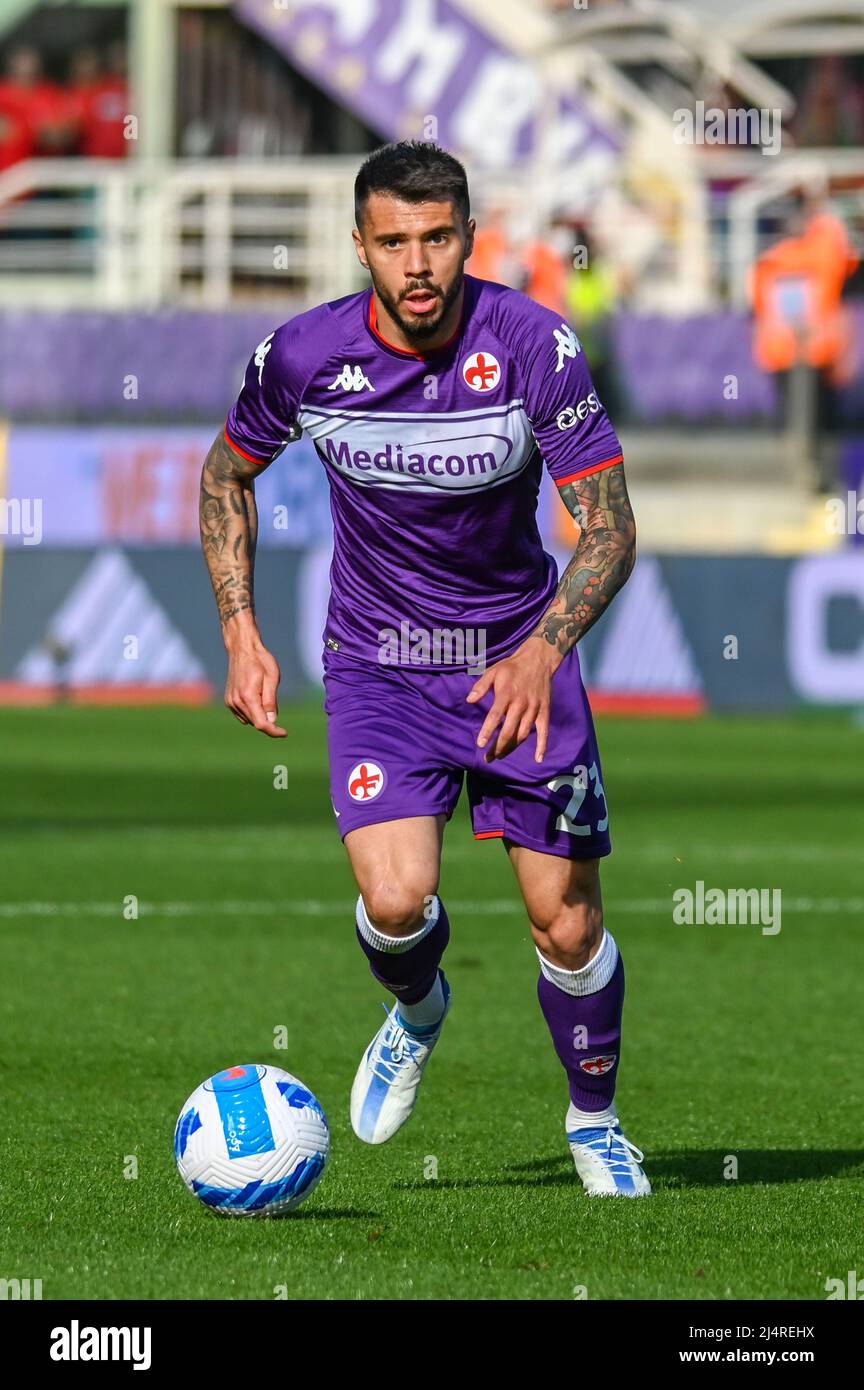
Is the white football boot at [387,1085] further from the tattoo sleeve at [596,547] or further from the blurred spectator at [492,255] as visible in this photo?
the blurred spectator at [492,255]

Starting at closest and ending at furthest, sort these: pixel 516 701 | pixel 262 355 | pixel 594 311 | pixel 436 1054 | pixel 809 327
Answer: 1. pixel 516 701
2. pixel 262 355
3. pixel 436 1054
4. pixel 809 327
5. pixel 594 311

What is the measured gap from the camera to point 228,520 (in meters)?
6.15

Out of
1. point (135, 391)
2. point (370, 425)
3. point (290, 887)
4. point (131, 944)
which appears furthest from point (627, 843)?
point (135, 391)

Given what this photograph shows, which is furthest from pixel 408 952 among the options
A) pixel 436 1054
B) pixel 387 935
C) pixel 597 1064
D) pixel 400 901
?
pixel 436 1054

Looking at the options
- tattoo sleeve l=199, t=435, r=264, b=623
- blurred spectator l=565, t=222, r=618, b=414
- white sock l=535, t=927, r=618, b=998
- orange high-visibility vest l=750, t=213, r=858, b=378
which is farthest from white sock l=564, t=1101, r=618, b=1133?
blurred spectator l=565, t=222, r=618, b=414

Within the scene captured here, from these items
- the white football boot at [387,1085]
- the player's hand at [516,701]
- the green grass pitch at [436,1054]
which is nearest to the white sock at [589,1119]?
the green grass pitch at [436,1054]

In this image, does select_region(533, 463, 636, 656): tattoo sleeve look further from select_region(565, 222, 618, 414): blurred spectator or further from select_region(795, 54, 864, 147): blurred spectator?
select_region(795, 54, 864, 147): blurred spectator

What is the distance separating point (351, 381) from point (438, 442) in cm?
26

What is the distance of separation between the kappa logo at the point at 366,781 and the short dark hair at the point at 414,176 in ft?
4.20

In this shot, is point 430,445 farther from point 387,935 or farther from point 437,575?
point 387,935

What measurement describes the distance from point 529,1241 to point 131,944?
4.95 m

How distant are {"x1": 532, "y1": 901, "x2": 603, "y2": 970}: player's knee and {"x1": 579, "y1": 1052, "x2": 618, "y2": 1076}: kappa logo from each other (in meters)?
0.22

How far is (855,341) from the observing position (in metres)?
26.8
